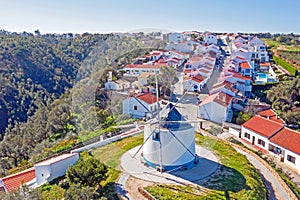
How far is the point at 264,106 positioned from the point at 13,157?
1077 inches

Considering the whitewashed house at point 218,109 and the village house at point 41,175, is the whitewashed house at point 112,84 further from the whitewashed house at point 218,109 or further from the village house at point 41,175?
the village house at point 41,175

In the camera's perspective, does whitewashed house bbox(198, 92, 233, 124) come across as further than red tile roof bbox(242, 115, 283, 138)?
Yes

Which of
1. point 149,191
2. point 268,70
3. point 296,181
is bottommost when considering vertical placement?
point 296,181

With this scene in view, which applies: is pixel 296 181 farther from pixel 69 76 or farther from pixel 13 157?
pixel 69 76

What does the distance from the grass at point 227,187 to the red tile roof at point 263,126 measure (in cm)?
656

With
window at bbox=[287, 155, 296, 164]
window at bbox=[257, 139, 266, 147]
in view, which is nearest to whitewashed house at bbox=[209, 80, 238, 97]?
window at bbox=[257, 139, 266, 147]

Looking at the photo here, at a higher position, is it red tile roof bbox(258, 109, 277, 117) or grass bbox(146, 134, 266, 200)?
red tile roof bbox(258, 109, 277, 117)

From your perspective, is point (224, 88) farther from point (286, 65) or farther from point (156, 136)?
point (286, 65)

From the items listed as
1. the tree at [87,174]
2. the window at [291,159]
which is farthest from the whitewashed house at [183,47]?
the tree at [87,174]

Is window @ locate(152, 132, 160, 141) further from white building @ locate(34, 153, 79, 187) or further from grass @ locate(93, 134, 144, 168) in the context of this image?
white building @ locate(34, 153, 79, 187)

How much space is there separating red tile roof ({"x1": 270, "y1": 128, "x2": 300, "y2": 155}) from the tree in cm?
1427

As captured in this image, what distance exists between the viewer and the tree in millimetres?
14117

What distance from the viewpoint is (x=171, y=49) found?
87.5 feet

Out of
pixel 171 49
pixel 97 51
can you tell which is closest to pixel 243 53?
pixel 171 49
